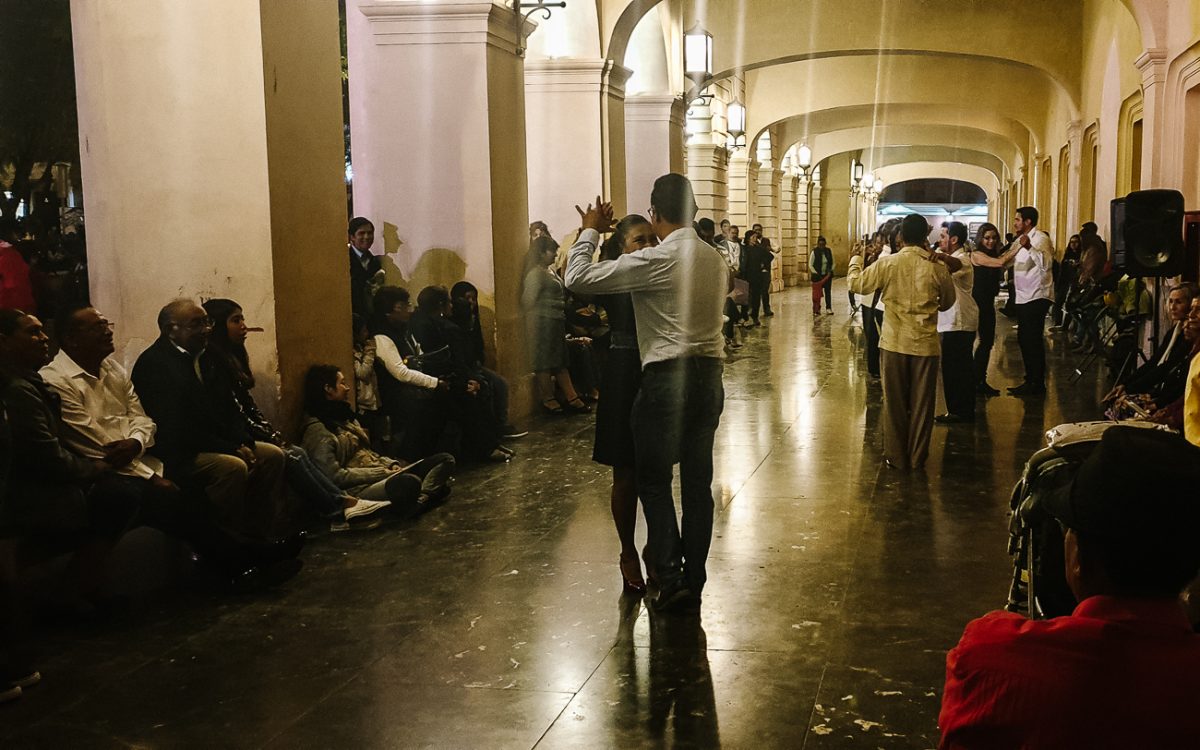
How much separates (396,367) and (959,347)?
4.44 m

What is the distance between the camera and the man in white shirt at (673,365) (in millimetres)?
4828

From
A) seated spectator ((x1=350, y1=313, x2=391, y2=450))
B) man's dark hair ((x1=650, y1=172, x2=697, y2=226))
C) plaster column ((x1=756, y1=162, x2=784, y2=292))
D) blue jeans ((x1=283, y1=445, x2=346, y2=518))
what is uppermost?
plaster column ((x1=756, y1=162, x2=784, y2=292))

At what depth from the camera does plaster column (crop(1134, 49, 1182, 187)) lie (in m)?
12.0

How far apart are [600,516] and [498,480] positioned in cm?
122

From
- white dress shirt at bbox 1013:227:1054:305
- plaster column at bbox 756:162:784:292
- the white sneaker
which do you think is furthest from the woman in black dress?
plaster column at bbox 756:162:784:292

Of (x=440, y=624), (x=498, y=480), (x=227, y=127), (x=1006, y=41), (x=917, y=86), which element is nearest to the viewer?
(x=440, y=624)

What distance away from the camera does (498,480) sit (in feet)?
25.1

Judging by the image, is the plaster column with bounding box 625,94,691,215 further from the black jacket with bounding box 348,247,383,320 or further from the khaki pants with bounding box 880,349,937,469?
the khaki pants with bounding box 880,349,937,469

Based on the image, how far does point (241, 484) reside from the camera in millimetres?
5617

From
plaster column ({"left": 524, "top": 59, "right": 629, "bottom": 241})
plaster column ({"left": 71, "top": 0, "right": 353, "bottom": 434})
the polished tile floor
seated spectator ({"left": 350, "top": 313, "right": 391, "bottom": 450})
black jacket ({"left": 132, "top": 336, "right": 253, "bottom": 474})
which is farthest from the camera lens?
plaster column ({"left": 524, "top": 59, "right": 629, "bottom": 241})

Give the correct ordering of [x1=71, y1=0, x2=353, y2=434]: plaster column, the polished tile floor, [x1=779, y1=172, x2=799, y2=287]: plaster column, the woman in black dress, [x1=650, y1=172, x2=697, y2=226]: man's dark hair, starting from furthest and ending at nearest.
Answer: [x1=779, y1=172, x2=799, y2=287]: plaster column
[x1=71, y1=0, x2=353, y2=434]: plaster column
the woman in black dress
[x1=650, y1=172, x2=697, y2=226]: man's dark hair
the polished tile floor

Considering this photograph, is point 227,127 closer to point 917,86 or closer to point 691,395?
point 691,395

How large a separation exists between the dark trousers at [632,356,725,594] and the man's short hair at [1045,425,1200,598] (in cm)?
320

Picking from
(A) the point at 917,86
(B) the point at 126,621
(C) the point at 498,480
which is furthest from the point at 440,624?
(A) the point at 917,86
